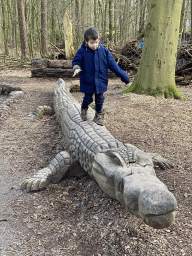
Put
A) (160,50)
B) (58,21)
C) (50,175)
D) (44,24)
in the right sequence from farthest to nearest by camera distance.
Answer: (58,21), (44,24), (160,50), (50,175)

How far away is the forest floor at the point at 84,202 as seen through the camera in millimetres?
1886

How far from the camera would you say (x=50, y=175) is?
282cm

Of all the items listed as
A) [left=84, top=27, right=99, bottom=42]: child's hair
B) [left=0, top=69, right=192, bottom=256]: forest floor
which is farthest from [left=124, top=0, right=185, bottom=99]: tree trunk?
[left=84, top=27, right=99, bottom=42]: child's hair

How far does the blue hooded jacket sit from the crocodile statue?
0.52m

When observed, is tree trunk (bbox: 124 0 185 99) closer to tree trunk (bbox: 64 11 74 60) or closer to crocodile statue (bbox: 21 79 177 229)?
crocodile statue (bbox: 21 79 177 229)

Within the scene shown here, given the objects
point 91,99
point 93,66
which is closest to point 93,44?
point 93,66

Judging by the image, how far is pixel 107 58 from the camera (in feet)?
10.1

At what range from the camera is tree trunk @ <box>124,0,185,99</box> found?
5.61 m

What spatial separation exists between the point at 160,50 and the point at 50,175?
4485 mm

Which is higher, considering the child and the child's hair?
the child's hair

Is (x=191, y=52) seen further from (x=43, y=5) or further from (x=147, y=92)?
(x=43, y=5)

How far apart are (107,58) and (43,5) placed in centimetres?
1024

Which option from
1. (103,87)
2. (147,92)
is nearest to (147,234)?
(103,87)

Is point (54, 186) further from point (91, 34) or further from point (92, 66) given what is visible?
point (91, 34)
